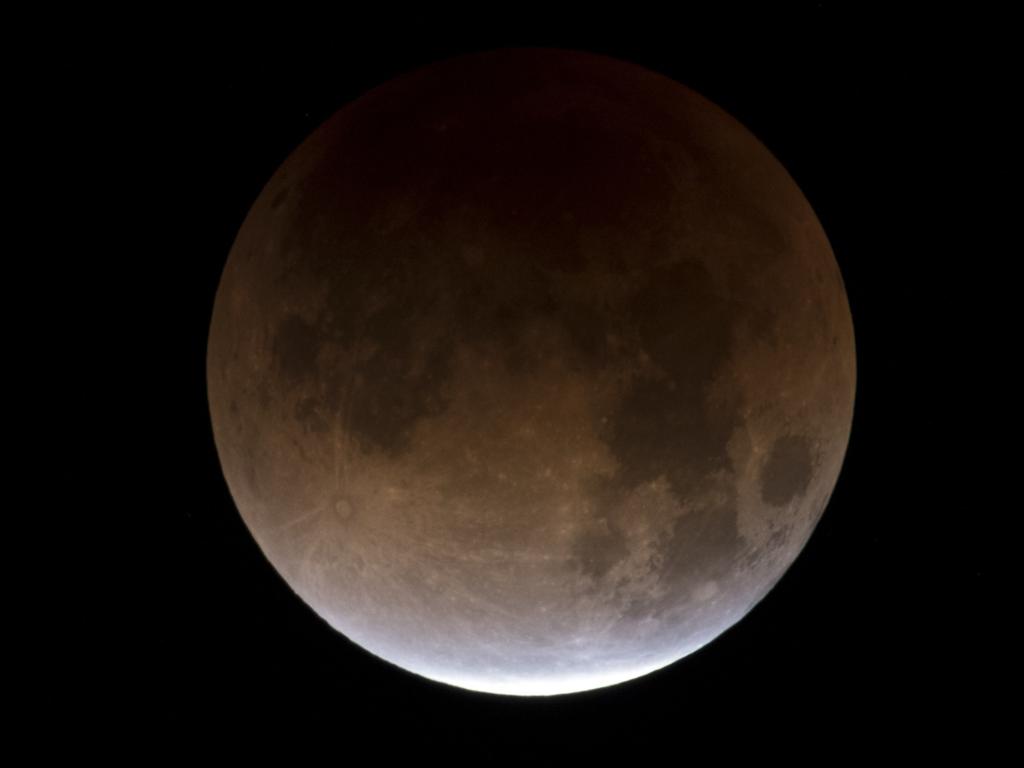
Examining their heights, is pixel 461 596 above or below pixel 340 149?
below

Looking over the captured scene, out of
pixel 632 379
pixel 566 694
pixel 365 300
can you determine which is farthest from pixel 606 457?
pixel 566 694

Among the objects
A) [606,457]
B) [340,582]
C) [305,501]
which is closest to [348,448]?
[305,501]

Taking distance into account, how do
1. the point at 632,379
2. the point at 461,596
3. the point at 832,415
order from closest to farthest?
the point at 632,379, the point at 461,596, the point at 832,415

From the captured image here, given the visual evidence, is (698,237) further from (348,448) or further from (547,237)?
(348,448)

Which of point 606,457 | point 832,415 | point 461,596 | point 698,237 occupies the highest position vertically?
point 698,237

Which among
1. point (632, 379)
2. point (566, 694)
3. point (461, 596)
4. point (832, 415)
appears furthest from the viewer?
point (566, 694)

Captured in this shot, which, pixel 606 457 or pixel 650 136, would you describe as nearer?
pixel 606 457
